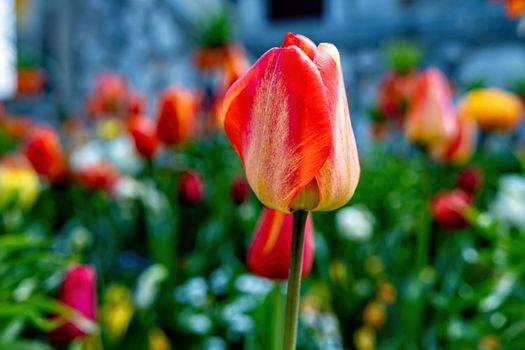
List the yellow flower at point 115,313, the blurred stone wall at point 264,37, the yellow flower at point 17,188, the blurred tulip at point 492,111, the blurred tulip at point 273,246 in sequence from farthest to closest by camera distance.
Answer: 1. the blurred stone wall at point 264,37
2. the blurred tulip at point 492,111
3. the yellow flower at point 17,188
4. the yellow flower at point 115,313
5. the blurred tulip at point 273,246

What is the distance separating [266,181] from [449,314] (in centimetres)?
98

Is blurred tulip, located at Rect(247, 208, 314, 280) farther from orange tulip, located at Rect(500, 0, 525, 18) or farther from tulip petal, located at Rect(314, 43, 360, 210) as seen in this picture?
orange tulip, located at Rect(500, 0, 525, 18)

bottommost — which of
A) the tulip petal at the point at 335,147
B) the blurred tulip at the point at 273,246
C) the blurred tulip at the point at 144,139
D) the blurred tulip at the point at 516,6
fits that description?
the blurred tulip at the point at 144,139

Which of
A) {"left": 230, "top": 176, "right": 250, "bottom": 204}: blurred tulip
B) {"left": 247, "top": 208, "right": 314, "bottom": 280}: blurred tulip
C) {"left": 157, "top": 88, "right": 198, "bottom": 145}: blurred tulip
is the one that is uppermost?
{"left": 247, "top": 208, "right": 314, "bottom": 280}: blurred tulip

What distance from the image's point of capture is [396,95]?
229 cm

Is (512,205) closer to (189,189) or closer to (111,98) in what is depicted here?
(189,189)

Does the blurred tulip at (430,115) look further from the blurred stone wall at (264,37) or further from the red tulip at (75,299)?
the blurred stone wall at (264,37)

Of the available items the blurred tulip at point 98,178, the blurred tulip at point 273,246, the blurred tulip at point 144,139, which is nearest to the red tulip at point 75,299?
the blurred tulip at point 273,246

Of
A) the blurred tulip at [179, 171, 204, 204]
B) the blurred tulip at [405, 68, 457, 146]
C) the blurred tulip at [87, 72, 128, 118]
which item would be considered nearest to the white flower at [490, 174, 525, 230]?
the blurred tulip at [405, 68, 457, 146]

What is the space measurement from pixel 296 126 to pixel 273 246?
0.20 metres

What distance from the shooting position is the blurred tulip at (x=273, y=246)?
57 cm

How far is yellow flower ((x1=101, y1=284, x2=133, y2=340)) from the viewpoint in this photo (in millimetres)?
1272

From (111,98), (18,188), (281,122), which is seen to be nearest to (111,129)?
(111,98)

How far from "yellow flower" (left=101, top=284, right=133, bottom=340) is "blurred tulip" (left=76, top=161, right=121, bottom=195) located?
0.28 meters
